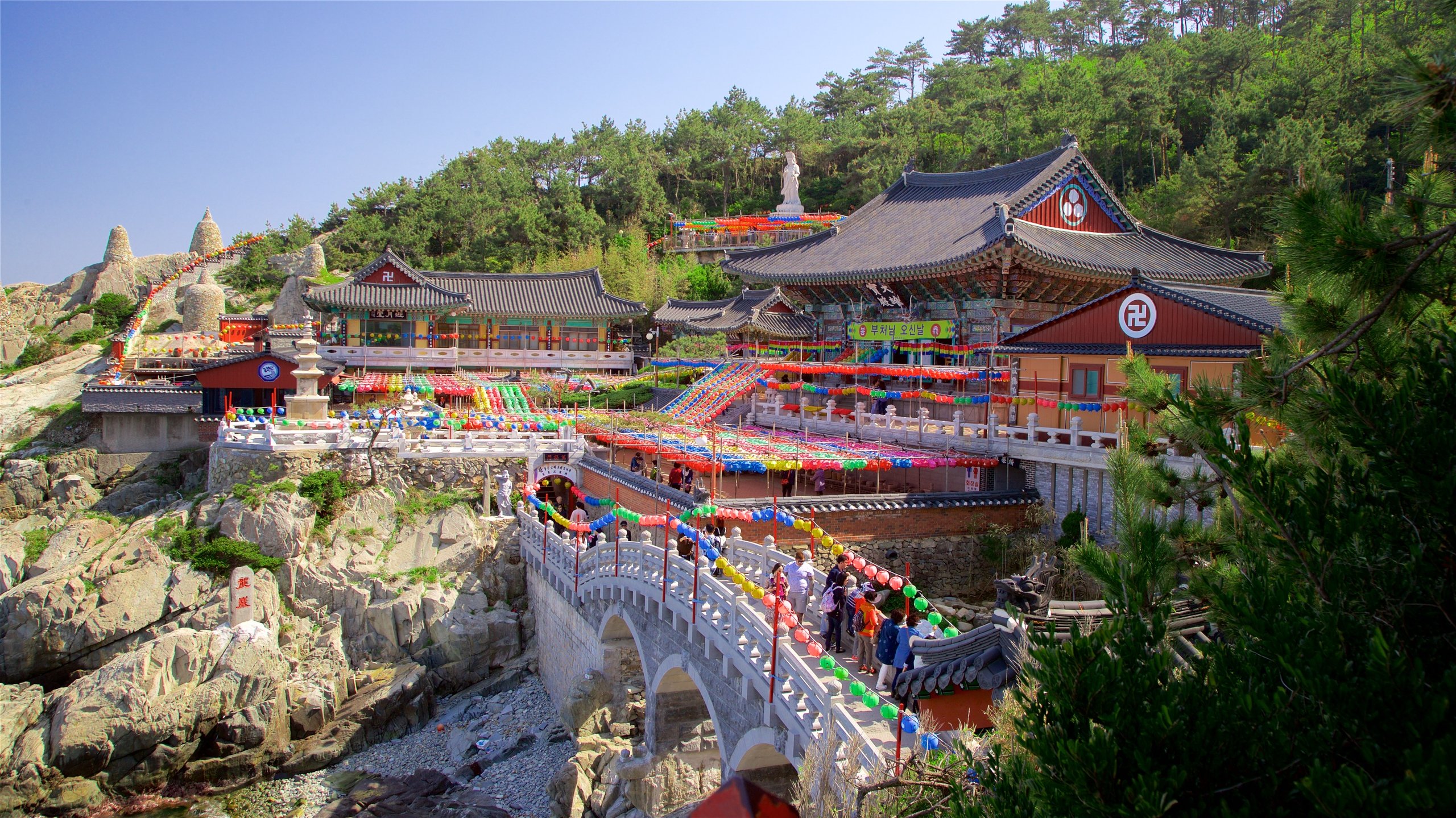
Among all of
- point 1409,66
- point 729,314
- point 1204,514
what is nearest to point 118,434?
point 729,314

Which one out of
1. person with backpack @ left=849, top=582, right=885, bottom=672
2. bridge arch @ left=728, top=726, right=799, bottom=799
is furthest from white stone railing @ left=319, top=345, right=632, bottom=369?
person with backpack @ left=849, top=582, right=885, bottom=672

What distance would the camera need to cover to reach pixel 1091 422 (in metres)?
19.7

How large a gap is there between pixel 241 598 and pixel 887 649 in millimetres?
16829

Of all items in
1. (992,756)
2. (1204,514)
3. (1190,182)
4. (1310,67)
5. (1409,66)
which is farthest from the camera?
(1310,67)

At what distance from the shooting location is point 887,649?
10.4 m

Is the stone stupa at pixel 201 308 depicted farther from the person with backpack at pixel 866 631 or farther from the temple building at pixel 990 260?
the person with backpack at pixel 866 631

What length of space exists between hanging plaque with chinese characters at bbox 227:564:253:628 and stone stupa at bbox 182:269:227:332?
34374 millimetres

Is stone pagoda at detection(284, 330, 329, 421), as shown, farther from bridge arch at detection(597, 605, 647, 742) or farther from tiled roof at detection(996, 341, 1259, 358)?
tiled roof at detection(996, 341, 1259, 358)

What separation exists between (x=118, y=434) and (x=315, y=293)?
37.8 ft

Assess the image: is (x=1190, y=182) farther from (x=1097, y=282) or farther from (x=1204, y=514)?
(x=1204, y=514)

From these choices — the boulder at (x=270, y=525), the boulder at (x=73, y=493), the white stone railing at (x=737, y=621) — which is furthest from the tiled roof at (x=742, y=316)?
the boulder at (x=73, y=493)

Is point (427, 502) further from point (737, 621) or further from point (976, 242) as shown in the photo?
point (976, 242)

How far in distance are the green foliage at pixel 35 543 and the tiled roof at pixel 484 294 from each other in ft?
57.3

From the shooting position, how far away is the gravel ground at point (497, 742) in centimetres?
1672
